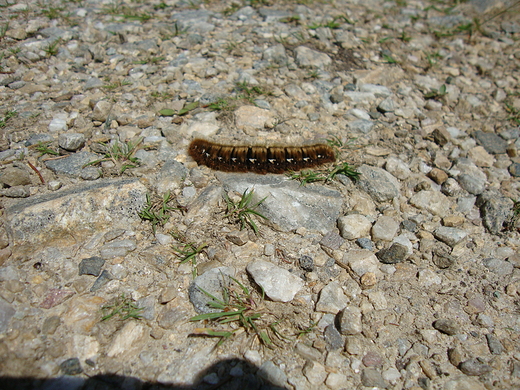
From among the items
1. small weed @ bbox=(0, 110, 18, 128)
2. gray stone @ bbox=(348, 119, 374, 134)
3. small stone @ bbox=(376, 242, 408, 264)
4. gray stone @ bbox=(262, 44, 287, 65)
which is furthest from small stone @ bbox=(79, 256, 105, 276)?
gray stone @ bbox=(262, 44, 287, 65)

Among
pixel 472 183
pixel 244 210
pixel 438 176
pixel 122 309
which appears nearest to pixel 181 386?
pixel 122 309

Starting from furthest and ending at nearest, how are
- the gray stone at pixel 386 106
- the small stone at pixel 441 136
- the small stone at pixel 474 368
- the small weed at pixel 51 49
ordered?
the small weed at pixel 51 49 < the gray stone at pixel 386 106 < the small stone at pixel 441 136 < the small stone at pixel 474 368

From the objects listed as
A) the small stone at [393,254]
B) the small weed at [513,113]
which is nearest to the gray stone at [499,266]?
the small stone at [393,254]

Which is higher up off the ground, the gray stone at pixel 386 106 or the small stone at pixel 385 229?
the gray stone at pixel 386 106

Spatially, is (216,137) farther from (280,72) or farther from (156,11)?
(156,11)

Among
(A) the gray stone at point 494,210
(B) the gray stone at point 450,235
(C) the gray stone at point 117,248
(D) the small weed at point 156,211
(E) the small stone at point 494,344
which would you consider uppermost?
(A) the gray stone at point 494,210

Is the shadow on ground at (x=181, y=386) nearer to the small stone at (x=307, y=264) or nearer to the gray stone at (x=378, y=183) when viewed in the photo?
the small stone at (x=307, y=264)

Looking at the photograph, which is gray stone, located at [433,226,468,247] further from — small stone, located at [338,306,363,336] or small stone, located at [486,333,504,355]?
small stone, located at [338,306,363,336]

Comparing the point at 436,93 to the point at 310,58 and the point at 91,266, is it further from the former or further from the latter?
the point at 91,266
